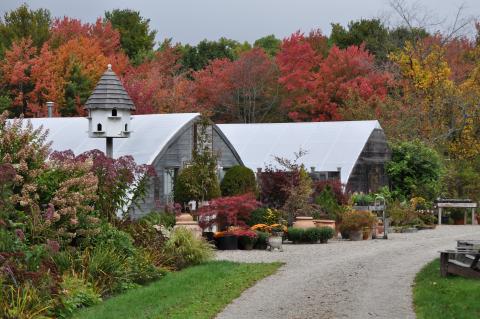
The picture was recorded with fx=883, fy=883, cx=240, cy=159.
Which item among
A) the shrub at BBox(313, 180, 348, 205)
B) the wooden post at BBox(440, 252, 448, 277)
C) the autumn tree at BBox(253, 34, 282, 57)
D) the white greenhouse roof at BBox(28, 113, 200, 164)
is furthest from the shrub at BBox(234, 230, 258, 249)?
the autumn tree at BBox(253, 34, 282, 57)

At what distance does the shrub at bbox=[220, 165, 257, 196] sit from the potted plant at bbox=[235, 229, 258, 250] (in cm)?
494

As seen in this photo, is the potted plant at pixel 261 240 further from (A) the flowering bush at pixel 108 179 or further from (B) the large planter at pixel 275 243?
(A) the flowering bush at pixel 108 179

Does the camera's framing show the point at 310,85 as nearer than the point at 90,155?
No

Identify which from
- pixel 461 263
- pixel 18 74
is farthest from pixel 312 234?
pixel 18 74

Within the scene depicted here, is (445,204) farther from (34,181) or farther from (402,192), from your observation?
(34,181)

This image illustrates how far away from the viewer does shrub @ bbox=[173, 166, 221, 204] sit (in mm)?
24312

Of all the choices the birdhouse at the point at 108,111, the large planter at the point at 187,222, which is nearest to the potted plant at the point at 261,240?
the large planter at the point at 187,222

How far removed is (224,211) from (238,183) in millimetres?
4409

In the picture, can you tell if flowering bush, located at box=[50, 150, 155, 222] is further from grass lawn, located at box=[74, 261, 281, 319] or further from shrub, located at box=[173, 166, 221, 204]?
shrub, located at box=[173, 166, 221, 204]

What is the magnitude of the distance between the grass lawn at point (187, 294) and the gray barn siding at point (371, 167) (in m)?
14.8

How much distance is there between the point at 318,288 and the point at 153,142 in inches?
514

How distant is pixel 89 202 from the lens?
53.4 feet

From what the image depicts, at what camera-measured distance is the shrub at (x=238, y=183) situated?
1019 inches

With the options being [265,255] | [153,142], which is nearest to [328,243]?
[265,255]
